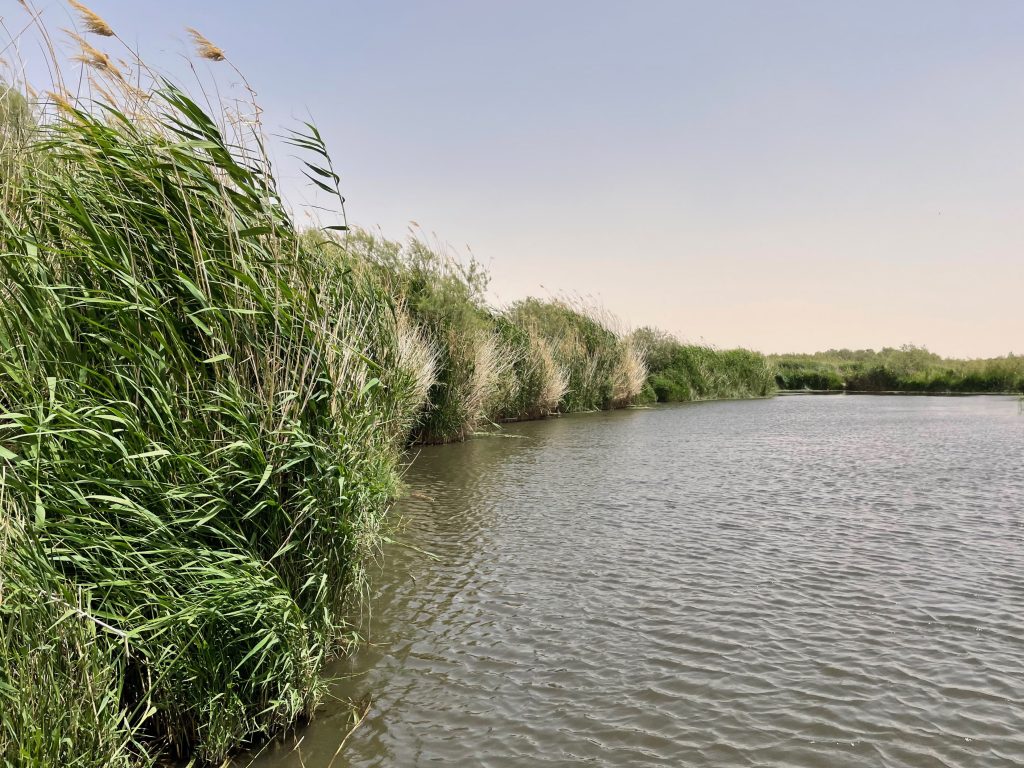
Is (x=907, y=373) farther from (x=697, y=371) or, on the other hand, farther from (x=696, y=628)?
(x=696, y=628)

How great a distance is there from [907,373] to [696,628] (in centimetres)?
4855

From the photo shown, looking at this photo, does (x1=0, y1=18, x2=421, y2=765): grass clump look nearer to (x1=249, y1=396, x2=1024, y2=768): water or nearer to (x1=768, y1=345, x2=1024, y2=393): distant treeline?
(x1=249, y1=396, x2=1024, y2=768): water

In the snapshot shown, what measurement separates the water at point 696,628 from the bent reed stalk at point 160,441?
0.81 meters

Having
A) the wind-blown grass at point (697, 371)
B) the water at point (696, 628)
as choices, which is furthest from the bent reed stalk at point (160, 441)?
the wind-blown grass at point (697, 371)

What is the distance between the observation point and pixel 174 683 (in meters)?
3.56

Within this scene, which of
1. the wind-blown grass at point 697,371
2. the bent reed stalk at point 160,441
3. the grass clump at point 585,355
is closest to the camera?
the bent reed stalk at point 160,441

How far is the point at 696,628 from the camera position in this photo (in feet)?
19.1

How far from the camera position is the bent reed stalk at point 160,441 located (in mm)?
3139

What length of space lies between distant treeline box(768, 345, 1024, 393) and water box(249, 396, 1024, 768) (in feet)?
121

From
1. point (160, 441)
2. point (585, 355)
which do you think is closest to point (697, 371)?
point (585, 355)

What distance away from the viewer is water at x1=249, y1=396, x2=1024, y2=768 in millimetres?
4164

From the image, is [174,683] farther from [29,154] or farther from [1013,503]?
[1013,503]

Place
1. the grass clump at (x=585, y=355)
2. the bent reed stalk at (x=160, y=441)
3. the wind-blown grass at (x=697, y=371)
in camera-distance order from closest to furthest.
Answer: the bent reed stalk at (x=160, y=441) → the grass clump at (x=585, y=355) → the wind-blown grass at (x=697, y=371)

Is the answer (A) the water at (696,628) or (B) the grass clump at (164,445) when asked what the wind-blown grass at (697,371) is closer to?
(A) the water at (696,628)
